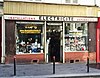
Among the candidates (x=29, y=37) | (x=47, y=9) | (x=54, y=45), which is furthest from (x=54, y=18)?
(x=29, y=37)

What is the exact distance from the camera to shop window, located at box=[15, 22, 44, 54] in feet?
60.4

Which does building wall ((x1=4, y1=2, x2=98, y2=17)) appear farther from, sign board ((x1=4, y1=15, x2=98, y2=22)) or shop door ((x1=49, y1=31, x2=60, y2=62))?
shop door ((x1=49, y1=31, x2=60, y2=62))

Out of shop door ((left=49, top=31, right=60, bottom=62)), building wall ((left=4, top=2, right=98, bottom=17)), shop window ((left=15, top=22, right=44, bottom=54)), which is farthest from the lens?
shop door ((left=49, top=31, right=60, bottom=62))

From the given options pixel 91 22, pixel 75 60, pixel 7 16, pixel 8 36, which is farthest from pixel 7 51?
pixel 91 22

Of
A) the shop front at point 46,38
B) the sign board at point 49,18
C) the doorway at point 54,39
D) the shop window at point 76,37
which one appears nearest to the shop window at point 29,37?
the shop front at point 46,38

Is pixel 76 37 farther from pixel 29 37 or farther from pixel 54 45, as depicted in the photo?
pixel 29 37

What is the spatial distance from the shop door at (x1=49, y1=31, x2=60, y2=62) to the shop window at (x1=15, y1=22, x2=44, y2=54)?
2.24 ft

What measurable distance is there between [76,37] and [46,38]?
7.11ft

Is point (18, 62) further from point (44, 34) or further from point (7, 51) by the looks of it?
point (44, 34)

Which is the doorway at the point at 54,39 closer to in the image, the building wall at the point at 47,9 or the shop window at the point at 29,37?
the shop window at the point at 29,37

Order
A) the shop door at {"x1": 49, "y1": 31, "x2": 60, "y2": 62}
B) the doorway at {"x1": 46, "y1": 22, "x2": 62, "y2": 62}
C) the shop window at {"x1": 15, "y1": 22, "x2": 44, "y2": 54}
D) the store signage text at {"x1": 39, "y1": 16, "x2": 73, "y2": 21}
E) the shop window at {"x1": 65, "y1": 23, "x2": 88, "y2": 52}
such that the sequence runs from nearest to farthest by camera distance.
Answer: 1. the shop window at {"x1": 15, "y1": 22, "x2": 44, "y2": 54}
2. the store signage text at {"x1": 39, "y1": 16, "x2": 73, "y2": 21}
3. the doorway at {"x1": 46, "y1": 22, "x2": 62, "y2": 62}
4. the shop door at {"x1": 49, "y1": 31, "x2": 60, "y2": 62}
5. the shop window at {"x1": 65, "y1": 23, "x2": 88, "y2": 52}

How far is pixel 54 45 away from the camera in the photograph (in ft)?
63.8

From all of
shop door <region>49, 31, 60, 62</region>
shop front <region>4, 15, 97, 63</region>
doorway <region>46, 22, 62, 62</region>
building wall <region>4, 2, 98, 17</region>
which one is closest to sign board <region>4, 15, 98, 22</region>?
shop front <region>4, 15, 97, 63</region>

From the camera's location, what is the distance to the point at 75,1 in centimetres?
1942
